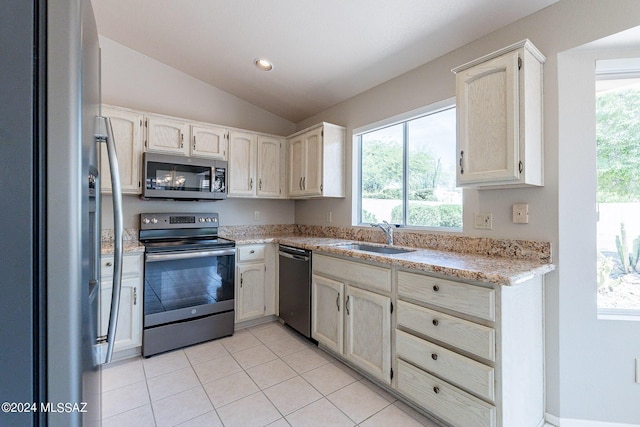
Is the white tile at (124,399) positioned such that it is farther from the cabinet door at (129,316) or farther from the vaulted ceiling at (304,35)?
the vaulted ceiling at (304,35)

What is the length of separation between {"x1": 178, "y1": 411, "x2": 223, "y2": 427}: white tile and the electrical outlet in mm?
2052

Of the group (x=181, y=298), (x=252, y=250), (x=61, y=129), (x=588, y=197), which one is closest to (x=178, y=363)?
(x=181, y=298)

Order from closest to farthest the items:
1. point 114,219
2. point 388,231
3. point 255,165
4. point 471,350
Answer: point 114,219 < point 471,350 < point 388,231 < point 255,165

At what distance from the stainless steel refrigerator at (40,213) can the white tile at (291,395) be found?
4.82 feet

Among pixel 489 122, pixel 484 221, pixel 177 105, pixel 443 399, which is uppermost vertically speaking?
pixel 177 105

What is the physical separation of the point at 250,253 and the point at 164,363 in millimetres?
1157

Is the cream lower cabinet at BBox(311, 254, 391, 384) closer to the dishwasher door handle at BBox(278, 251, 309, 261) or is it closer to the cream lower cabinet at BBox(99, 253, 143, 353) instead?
the dishwasher door handle at BBox(278, 251, 309, 261)

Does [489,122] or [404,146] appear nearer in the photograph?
[489,122]

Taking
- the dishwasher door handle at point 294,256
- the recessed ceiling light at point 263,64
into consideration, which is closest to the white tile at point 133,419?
the dishwasher door handle at point 294,256

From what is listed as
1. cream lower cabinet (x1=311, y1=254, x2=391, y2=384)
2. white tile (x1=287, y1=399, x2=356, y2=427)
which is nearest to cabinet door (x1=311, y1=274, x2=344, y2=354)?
cream lower cabinet (x1=311, y1=254, x2=391, y2=384)

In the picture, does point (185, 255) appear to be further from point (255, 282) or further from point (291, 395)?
point (291, 395)

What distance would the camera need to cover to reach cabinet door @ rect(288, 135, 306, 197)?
11.0 ft

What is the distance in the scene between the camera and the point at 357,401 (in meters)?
1.88

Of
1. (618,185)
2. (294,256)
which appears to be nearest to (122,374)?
(294,256)
